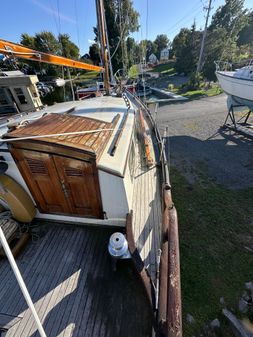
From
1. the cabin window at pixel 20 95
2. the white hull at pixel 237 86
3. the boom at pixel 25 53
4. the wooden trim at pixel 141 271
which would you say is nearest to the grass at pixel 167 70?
the white hull at pixel 237 86

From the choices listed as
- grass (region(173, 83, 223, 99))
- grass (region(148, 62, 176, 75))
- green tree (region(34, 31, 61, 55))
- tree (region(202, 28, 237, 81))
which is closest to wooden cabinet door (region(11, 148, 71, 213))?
grass (region(173, 83, 223, 99))

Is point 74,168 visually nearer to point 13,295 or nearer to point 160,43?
point 13,295

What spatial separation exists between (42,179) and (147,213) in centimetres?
201

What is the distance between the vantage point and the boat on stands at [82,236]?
2.25 meters

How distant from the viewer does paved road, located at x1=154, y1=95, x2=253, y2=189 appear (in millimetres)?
6973

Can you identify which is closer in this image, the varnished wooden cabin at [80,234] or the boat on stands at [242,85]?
the varnished wooden cabin at [80,234]

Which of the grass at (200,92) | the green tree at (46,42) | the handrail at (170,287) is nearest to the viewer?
the handrail at (170,287)

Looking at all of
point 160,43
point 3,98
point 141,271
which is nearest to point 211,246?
point 141,271

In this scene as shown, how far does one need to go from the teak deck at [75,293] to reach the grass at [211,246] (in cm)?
146

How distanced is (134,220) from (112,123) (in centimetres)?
208

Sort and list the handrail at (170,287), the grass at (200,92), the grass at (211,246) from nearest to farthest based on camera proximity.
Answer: the handrail at (170,287) → the grass at (211,246) → the grass at (200,92)

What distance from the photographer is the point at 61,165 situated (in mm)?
2824

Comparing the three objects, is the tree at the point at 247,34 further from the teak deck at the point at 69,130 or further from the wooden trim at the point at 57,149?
the wooden trim at the point at 57,149

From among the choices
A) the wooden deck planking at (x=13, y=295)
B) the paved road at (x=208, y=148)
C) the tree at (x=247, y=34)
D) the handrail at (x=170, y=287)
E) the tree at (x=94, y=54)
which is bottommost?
the paved road at (x=208, y=148)
